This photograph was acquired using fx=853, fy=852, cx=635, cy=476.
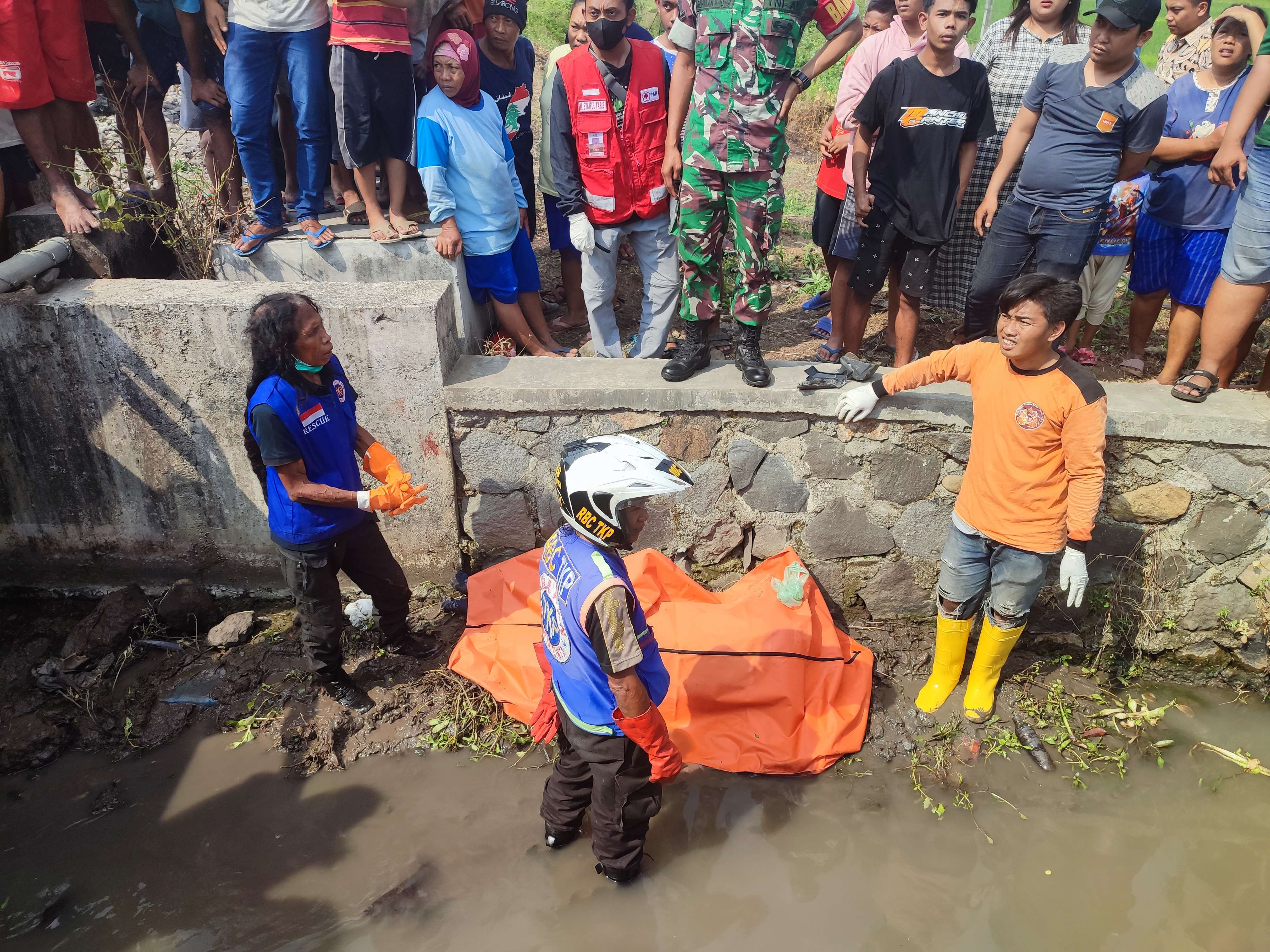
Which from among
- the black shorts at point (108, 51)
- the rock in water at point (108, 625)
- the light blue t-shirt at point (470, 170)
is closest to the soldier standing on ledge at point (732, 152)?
the light blue t-shirt at point (470, 170)

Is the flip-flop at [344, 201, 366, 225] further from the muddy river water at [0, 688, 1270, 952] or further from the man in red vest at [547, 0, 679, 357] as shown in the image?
the muddy river water at [0, 688, 1270, 952]

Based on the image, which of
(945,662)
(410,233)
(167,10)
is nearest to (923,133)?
(945,662)

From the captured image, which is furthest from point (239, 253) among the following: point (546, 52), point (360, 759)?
point (546, 52)

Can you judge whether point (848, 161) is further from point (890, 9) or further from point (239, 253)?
point (239, 253)

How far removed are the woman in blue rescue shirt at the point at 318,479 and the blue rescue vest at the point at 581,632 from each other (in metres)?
0.88

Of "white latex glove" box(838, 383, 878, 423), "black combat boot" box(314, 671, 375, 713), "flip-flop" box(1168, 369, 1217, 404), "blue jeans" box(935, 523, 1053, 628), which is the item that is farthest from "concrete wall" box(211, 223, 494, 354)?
"flip-flop" box(1168, 369, 1217, 404)

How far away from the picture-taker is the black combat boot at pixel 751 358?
3.85 meters

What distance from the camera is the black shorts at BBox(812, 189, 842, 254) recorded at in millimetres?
5141

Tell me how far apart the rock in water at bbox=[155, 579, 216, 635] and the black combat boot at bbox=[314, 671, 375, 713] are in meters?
0.84

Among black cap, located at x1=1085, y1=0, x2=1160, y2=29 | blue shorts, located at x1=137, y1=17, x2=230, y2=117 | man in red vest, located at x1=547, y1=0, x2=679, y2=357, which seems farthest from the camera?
blue shorts, located at x1=137, y1=17, x2=230, y2=117

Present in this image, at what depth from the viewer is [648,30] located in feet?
38.2

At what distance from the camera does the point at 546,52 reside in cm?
1407

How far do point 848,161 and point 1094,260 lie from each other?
5.05 feet

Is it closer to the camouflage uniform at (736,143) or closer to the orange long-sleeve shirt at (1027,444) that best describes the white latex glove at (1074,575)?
the orange long-sleeve shirt at (1027,444)
